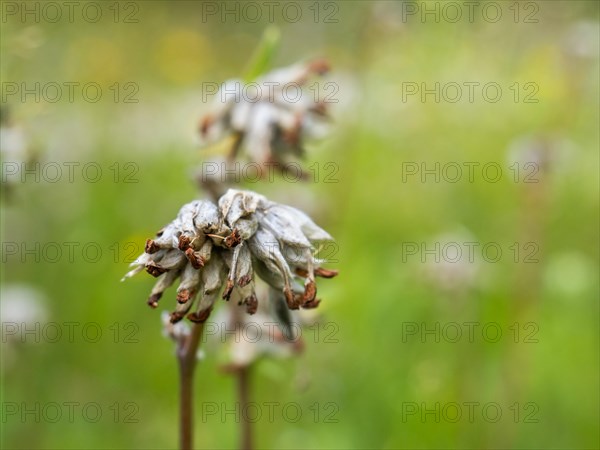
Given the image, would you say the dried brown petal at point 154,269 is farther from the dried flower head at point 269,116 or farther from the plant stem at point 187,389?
the dried flower head at point 269,116

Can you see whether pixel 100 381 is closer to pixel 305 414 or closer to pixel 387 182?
pixel 305 414

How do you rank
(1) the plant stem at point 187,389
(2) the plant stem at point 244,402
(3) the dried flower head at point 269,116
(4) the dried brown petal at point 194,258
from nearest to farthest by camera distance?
1. (4) the dried brown petal at point 194,258
2. (1) the plant stem at point 187,389
3. (3) the dried flower head at point 269,116
4. (2) the plant stem at point 244,402

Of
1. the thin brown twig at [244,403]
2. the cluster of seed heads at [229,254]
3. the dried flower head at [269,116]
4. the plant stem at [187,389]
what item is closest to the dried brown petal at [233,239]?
the cluster of seed heads at [229,254]

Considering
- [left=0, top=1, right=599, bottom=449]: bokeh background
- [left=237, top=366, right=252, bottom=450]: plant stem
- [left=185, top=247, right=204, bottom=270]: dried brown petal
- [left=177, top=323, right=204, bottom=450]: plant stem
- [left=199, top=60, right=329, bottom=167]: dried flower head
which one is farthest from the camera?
[left=0, top=1, right=599, bottom=449]: bokeh background

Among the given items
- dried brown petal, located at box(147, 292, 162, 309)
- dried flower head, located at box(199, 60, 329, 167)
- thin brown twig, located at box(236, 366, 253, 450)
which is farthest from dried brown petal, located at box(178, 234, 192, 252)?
thin brown twig, located at box(236, 366, 253, 450)

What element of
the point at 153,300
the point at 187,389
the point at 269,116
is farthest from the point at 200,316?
the point at 269,116

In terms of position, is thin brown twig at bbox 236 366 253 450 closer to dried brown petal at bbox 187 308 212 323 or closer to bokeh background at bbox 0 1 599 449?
bokeh background at bbox 0 1 599 449
